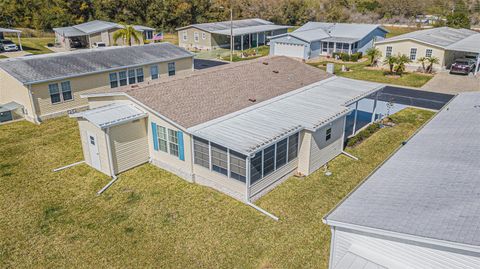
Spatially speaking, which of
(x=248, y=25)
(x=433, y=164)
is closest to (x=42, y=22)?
(x=248, y=25)

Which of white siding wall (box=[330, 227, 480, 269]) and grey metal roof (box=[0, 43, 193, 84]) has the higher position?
grey metal roof (box=[0, 43, 193, 84])

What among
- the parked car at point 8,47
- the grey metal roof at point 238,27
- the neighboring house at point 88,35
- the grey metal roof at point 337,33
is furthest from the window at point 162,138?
the parked car at point 8,47

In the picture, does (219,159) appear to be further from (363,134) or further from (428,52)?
(428,52)

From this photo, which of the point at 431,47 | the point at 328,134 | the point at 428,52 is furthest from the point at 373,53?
the point at 328,134

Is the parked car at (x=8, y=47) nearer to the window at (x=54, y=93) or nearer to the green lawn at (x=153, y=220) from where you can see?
the window at (x=54, y=93)

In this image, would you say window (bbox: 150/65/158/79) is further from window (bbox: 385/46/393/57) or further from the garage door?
window (bbox: 385/46/393/57)

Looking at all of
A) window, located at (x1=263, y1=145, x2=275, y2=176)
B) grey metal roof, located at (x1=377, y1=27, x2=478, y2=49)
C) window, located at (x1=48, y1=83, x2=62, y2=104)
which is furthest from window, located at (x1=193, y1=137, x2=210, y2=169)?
grey metal roof, located at (x1=377, y1=27, x2=478, y2=49)
